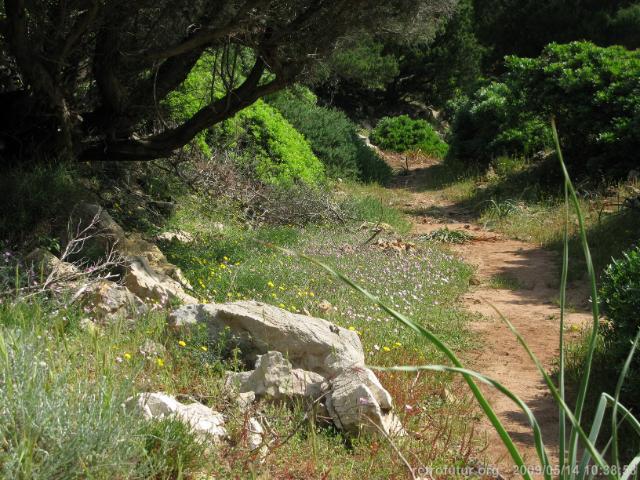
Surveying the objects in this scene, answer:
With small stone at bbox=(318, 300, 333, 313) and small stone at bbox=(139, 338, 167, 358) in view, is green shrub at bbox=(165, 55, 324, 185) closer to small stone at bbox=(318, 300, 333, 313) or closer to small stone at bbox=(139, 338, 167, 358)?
small stone at bbox=(318, 300, 333, 313)

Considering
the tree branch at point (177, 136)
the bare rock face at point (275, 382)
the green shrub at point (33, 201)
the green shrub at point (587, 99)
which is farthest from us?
the green shrub at point (587, 99)

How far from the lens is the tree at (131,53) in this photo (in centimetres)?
678

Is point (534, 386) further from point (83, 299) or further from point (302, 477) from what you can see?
point (83, 299)

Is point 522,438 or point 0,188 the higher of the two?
point 0,188

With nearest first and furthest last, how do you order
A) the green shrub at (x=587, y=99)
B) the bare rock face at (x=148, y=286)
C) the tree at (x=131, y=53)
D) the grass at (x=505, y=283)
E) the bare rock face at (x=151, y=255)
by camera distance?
the bare rock face at (x=148, y=286) < the bare rock face at (x=151, y=255) < the tree at (x=131, y=53) < the grass at (x=505, y=283) < the green shrub at (x=587, y=99)

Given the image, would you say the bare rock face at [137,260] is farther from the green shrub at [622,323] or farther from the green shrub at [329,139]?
→ the green shrub at [329,139]

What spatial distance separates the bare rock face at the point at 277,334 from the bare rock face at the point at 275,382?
29 cm

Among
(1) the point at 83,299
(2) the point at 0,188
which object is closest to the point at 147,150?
(2) the point at 0,188

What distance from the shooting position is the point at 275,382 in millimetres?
4184

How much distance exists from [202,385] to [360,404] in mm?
888

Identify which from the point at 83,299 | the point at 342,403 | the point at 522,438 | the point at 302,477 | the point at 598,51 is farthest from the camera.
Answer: the point at 598,51

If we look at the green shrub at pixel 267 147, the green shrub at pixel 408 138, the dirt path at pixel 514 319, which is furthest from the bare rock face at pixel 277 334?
the green shrub at pixel 408 138

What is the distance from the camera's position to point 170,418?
3.27 metres

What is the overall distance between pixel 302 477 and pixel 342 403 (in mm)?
597
